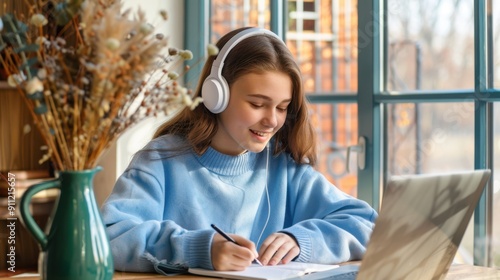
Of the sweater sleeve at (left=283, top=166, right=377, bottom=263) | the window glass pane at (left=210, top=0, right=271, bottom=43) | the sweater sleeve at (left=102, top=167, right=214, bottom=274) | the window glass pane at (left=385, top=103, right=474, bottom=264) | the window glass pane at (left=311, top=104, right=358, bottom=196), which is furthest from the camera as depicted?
the window glass pane at (left=210, top=0, right=271, bottom=43)

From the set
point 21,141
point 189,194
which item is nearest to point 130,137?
point 21,141

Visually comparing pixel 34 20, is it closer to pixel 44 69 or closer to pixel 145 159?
pixel 44 69

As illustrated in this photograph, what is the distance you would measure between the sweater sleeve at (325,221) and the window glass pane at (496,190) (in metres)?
0.61

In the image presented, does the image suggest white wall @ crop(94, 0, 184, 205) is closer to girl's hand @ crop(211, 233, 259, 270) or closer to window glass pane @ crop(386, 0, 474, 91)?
window glass pane @ crop(386, 0, 474, 91)

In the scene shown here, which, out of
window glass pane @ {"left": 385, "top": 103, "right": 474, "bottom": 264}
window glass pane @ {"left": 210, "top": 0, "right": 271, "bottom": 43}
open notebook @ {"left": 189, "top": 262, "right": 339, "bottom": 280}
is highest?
window glass pane @ {"left": 210, "top": 0, "right": 271, "bottom": 43}

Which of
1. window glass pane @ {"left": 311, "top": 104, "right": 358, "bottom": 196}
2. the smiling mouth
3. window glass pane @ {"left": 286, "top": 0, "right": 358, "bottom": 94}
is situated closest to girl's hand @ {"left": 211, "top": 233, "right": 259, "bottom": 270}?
the smiling mouth

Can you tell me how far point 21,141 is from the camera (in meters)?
3.32

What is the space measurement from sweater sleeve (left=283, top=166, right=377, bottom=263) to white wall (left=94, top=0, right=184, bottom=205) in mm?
1390

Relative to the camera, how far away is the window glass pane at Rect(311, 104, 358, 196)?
2875 millimetres

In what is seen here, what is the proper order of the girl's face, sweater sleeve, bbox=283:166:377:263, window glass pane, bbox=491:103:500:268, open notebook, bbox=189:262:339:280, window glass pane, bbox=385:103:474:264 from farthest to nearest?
window glass pane, bbox=385:103:474:264 → window glass pane, bbox=491:103:500:268 → the girl's face → sweater sleeve, bbox=283:166:377:263 → open notebook, bbox=189:262:339:280

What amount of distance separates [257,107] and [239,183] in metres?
0.22

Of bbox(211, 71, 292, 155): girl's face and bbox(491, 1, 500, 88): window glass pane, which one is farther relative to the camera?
bbox(491, 1, 500, 88): window glass pane

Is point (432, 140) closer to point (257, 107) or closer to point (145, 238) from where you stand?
point (257, 107)

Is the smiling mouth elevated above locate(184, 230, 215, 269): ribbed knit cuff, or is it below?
above
